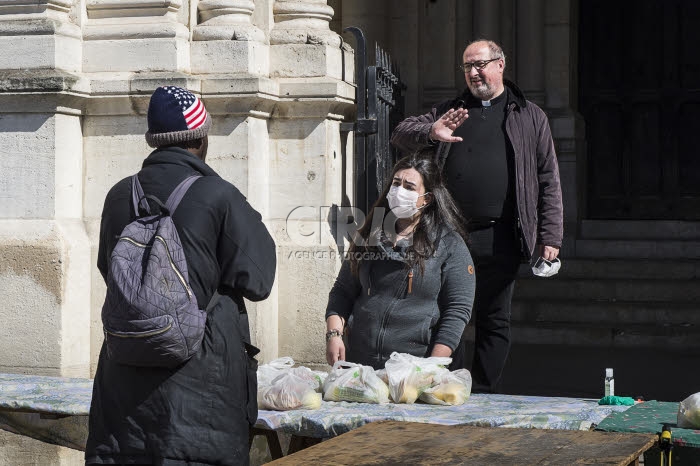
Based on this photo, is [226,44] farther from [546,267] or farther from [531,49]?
[531,49]

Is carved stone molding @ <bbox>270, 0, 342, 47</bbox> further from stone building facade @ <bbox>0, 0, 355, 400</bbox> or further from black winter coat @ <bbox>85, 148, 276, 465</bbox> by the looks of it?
black winter coat @ <bbox>85, 148, 276, 465</bbox>

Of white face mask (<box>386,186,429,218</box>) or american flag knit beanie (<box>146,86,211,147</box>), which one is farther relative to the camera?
white face mask (<box>386,186,429,218</box>)

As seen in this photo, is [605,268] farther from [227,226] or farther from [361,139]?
[227,226]

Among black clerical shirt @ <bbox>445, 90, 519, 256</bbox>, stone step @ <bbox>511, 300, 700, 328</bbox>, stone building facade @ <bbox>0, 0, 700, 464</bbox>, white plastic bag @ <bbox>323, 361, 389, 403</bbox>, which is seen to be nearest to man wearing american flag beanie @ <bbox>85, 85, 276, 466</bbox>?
white plastic bag @ <bbox>323, 361, 389, 403</bbox>

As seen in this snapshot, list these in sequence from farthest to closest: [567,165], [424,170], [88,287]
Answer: [567,165]
[88,287]
[424,170]

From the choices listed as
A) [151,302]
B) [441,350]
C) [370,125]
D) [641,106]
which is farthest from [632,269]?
[151,302]

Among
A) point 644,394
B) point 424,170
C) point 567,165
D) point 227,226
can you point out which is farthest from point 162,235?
point 567,165

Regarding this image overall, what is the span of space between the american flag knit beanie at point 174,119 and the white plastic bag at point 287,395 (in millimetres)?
1095

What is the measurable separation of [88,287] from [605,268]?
15.9ft

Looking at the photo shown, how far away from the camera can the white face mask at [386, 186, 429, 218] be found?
205 inches

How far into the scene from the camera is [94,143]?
684cm

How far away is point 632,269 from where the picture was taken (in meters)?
10.1

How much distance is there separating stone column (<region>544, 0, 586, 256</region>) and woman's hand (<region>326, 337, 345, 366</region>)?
232 inches

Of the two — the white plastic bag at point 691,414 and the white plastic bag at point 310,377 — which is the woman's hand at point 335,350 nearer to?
the white plastic bag at point 310,377
